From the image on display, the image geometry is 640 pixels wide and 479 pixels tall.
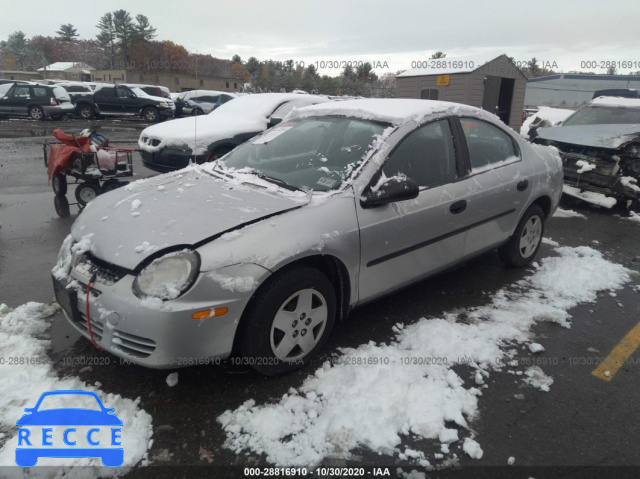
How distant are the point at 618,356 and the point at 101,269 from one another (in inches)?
135

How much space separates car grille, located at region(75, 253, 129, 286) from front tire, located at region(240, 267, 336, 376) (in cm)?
71

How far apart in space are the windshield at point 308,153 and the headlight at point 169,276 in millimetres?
1007

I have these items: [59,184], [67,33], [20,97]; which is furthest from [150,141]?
[67,33]

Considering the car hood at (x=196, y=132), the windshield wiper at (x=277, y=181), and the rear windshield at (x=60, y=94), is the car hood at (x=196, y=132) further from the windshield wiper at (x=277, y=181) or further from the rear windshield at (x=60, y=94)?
the rear windshield at (x=60, y=94)

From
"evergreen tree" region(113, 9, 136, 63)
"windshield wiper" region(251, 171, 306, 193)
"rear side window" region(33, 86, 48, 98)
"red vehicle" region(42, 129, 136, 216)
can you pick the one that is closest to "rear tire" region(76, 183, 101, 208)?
"red vehicle" region(42, 129, 136, 216)

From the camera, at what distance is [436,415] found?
7.91 ft

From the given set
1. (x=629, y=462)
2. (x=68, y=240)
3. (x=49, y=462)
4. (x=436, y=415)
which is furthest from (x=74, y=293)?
(x=629, y=462)

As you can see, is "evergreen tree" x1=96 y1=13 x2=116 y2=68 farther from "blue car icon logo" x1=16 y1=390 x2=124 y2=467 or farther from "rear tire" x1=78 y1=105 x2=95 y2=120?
"blue car icon logo" x1=16 y1=390 x2=124 y2=467

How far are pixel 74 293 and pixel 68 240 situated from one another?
1.78 feet

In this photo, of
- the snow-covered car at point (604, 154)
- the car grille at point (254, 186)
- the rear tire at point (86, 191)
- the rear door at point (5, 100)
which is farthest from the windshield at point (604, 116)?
the rear door at point (5, 100)

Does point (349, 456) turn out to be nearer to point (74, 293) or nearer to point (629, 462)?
point (629, 462)

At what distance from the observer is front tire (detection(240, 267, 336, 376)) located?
2436 mm

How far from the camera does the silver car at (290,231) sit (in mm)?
2293

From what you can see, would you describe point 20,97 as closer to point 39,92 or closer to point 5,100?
point 5,100
